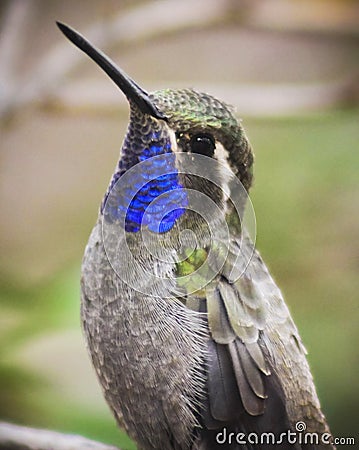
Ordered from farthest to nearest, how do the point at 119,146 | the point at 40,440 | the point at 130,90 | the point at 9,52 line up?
the point at 9,52
the point at 119,146
the point at 40,440
the point at 130,90

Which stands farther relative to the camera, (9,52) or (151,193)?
(9,52)

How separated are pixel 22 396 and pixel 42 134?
0.68 meters

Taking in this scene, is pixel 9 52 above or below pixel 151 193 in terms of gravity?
above

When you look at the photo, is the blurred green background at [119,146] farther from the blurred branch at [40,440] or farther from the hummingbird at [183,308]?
the hummingbird at [183,308]

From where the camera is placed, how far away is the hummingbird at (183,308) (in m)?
1.26

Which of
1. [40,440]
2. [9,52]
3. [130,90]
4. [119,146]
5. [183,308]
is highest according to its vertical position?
[9,52]

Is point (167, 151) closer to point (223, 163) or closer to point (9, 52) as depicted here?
point (223, 163)

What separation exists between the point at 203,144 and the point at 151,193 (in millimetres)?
135

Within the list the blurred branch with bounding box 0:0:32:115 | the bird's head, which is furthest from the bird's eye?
the blurred branch with bounding box 0:0:32:115

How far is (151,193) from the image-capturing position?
4.20 ft

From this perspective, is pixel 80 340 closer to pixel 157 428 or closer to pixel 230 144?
pixel 157 428

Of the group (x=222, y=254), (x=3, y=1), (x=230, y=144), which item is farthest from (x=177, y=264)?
(x=3, y=1)

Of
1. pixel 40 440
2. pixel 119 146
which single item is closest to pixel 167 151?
pixel 119 146

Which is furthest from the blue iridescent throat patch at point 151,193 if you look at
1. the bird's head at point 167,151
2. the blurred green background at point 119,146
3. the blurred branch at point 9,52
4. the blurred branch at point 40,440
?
the blurred branch at point 9,52
